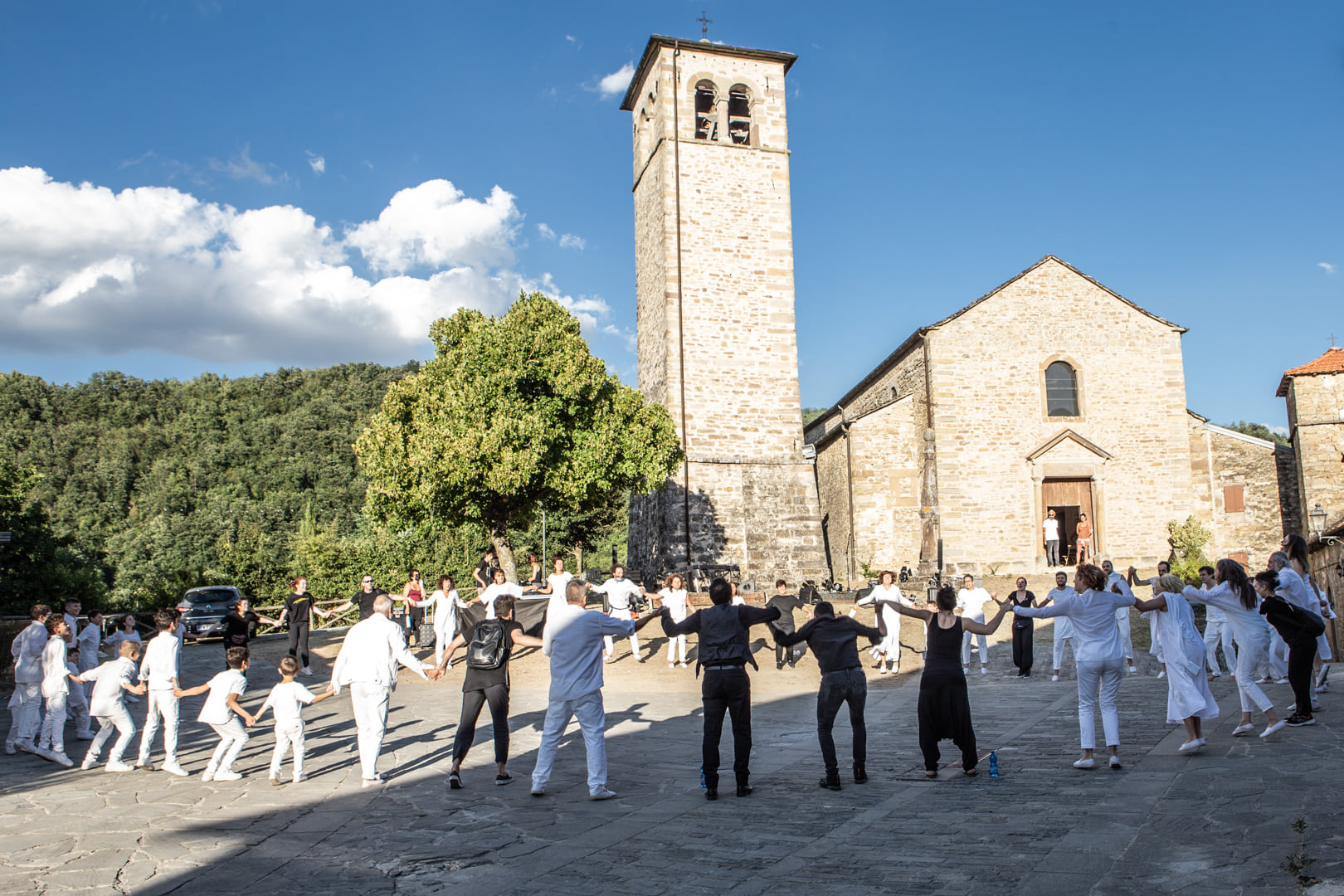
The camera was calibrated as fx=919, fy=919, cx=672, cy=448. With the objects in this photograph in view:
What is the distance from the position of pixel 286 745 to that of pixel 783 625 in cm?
501

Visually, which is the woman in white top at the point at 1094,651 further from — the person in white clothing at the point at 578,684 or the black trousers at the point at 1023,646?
the black trousers at the point at 1023,646

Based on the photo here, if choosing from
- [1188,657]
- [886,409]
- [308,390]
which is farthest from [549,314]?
[308,390]

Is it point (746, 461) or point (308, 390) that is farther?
point (308, 390)

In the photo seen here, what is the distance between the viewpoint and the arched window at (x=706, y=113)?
2778 cm

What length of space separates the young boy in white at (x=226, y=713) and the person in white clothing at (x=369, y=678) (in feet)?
3.08

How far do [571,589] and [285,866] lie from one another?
2.72 m

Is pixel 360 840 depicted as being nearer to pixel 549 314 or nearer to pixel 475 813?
pixel 475 813

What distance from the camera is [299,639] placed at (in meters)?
15.1

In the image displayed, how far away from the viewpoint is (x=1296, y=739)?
784 centimetres

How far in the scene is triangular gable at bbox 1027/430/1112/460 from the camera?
90.0 ft

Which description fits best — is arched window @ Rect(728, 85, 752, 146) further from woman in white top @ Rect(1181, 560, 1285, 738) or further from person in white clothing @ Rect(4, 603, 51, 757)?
person in white clothing @ Rect(4, 603, 51, 757)

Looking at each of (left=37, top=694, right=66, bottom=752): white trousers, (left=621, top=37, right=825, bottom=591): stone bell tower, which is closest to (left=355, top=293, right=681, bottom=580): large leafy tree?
(left=621, top=37, right=825, bottom=591): stone bell tower

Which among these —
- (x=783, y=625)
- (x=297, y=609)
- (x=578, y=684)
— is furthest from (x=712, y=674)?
(x=297, y=609)

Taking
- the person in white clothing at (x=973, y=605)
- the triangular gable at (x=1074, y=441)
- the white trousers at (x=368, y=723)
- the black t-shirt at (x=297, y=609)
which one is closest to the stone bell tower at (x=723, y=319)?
the triangular gable at (x=1074, y=441)
